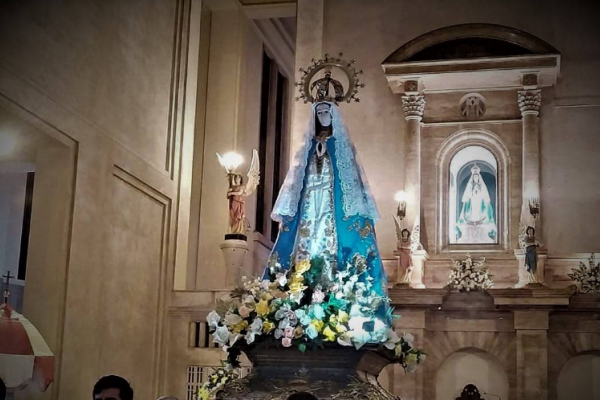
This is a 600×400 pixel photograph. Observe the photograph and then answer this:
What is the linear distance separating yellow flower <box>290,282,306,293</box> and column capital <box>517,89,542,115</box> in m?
8.17

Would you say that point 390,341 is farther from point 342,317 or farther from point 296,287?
point 296,287

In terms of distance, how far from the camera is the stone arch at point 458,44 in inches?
559

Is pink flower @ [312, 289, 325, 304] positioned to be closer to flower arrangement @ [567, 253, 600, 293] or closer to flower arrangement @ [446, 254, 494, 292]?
flower arrangement @ [446, 254, 494, 292]

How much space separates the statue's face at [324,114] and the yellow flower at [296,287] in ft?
5.14

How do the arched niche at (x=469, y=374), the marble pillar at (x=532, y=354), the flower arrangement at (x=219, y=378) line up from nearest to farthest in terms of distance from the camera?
the flower arrangement at (x=219, y=378) < the marble pillar at (x=532, y=354) < the arched niche at (x=469, y=374)

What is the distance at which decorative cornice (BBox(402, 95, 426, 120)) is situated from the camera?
47.3ft

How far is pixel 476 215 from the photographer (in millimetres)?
14188

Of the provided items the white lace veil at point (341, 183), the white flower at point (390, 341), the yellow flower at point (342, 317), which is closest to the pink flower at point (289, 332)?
the yellow flower at point (342, 317)

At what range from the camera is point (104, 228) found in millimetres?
12039

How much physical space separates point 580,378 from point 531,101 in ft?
13.0

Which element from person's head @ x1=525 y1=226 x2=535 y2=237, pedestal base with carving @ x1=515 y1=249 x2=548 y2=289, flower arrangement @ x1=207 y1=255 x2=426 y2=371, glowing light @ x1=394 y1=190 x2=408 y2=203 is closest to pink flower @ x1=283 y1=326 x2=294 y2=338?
flower arrangement @ x1=207 y1=255 x2=426 y2=371

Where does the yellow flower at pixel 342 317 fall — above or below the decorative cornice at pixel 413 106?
below

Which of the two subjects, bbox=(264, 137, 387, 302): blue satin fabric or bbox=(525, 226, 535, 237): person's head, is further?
bbox=(525, 226, 535, 237): person's head

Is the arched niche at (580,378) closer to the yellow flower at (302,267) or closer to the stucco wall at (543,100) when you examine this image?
the stucco wall at (543,100)
